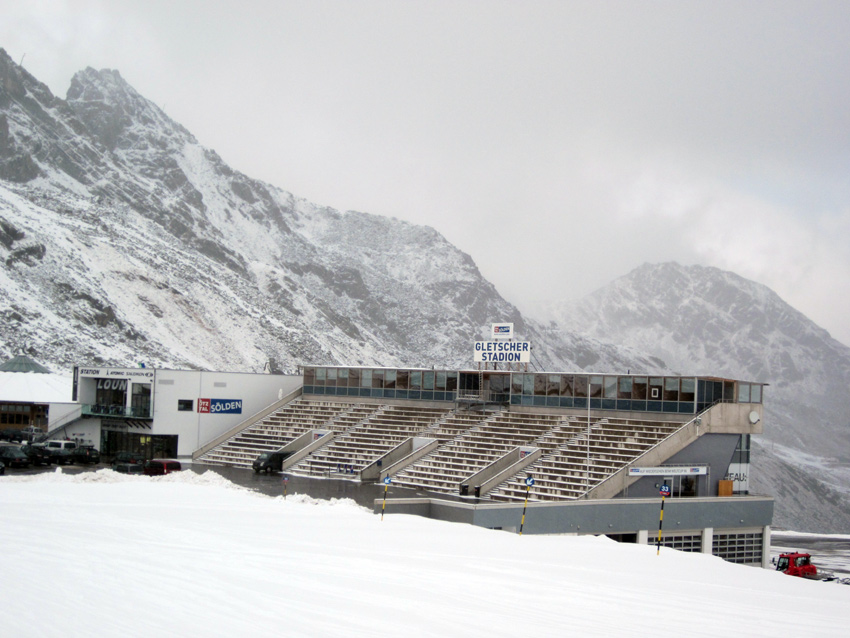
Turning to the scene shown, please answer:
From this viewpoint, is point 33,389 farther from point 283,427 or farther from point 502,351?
point 502,351

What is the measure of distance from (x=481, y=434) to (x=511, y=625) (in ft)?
112

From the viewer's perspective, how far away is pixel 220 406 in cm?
5491

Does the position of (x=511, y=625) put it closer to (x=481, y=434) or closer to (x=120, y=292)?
(x=481, y=434)

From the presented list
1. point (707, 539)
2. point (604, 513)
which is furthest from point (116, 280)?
point (707, 539)

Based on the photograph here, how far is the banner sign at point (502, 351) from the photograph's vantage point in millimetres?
49938

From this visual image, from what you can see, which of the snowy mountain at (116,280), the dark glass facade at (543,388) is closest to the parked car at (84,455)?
the dark glass facade at (543,388)

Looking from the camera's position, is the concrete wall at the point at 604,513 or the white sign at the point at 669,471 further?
the white sign at the point at 669,471

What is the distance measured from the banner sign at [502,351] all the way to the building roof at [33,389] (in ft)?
109

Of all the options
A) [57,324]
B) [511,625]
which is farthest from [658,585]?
[57,324]

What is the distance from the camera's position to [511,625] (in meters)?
11.2

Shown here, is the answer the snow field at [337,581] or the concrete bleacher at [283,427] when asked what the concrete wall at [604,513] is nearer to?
the snow field at [337,581]

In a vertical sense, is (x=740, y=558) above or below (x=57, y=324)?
below

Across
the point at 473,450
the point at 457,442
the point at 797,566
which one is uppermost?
the point at 457,442

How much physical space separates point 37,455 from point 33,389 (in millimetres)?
22050
